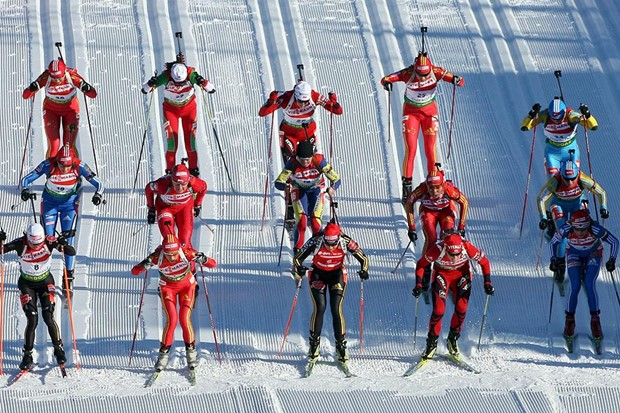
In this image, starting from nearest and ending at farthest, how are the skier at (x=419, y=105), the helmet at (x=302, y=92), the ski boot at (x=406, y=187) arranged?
the helmet at (x=302, y=92) → the skier at (x=419, y=105) → the ski boot at (x=406, y=187)

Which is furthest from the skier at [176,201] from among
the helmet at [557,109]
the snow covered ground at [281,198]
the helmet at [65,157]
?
the helmet at [557,109]

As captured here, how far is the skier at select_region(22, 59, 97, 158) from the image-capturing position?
608 inches

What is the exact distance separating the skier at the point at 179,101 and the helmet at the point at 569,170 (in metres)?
3.69

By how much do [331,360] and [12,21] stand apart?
25.0ft

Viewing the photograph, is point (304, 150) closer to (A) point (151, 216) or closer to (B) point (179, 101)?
(A) point (151, 216)

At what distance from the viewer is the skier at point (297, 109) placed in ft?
50.0

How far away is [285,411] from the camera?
1280 cm

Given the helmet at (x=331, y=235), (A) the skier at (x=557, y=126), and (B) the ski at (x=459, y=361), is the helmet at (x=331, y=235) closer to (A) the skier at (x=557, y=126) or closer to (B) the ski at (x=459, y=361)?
(B) the ski at (x=459, y=361)

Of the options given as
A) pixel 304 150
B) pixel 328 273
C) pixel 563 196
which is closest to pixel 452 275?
pixel 328 273

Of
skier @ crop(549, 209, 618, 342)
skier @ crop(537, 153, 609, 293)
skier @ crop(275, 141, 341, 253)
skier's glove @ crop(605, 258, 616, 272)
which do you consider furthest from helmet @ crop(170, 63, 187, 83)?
skier's glove @ crop(605, 258, 616, 272)

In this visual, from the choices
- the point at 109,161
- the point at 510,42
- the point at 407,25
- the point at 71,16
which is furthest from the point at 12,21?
the point at 510,42

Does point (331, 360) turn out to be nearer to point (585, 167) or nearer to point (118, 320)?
point (118, 320)

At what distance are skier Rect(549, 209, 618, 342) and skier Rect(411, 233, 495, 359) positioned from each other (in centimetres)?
88

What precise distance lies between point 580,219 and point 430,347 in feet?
5.74
